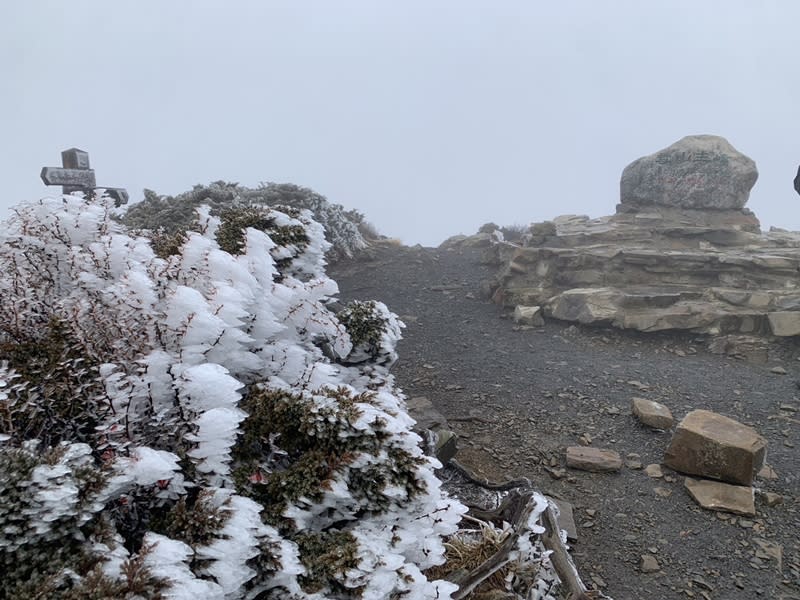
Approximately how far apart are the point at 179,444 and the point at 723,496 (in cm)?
510

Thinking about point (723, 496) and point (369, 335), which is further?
point (723, 496)

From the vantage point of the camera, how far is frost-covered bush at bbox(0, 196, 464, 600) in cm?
161

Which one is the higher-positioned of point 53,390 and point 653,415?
point 53,390

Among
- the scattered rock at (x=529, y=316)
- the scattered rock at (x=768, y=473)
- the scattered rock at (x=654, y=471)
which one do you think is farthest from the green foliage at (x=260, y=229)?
the scattered rock at (x=529, y=316)

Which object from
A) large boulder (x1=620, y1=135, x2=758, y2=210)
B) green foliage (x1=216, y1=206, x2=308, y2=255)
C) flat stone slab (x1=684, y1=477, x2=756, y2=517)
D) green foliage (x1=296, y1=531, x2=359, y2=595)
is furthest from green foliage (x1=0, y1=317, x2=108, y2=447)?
large boulder (x1=620, y1=135, x2=758, y2=210)

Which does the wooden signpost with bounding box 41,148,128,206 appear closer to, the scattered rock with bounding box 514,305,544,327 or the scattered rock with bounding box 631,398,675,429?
the scattered rock with bounding box 514,305,544,327

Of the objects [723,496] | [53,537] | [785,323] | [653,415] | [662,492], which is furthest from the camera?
[785,323]

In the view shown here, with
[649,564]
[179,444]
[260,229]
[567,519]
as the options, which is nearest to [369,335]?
[260,229]

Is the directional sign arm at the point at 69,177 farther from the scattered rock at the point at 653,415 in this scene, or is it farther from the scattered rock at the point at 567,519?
the scattered rock at the point at 653,415

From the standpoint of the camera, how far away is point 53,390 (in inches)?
83.7

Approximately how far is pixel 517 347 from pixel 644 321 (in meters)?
2.69

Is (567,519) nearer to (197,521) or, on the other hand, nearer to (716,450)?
(716,450)

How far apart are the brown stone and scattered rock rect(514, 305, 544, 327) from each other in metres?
4.96

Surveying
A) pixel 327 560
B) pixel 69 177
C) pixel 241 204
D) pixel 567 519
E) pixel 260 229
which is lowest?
pixel 567 519
